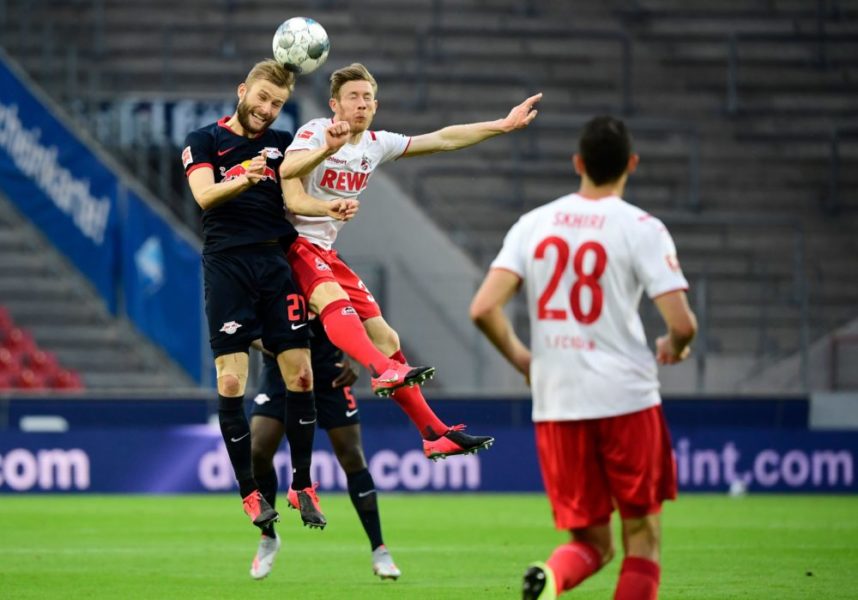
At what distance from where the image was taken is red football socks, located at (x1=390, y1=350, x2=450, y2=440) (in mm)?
8477

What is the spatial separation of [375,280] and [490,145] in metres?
5.32

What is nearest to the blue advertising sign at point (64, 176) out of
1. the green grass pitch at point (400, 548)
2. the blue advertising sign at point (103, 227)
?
the blue advertising sign at point (103, 227)

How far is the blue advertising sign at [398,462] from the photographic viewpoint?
15.9 meters

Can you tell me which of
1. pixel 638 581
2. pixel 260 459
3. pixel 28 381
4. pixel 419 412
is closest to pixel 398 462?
pixel 28 381

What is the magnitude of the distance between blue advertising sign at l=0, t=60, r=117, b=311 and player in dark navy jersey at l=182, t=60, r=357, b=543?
9981 mm

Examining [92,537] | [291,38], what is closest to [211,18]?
[92,537]

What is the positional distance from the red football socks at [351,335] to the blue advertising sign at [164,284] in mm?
9726

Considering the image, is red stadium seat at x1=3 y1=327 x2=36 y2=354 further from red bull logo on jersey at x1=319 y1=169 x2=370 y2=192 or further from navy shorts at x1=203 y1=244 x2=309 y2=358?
red bull logo on jersey at x1=319 y1=169 x2=370 y2=192

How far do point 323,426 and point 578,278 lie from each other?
370cm

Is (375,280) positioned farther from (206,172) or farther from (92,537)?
(206,172)

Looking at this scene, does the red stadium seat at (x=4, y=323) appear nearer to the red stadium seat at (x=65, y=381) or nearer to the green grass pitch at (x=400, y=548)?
the red stadium seat at (x=65, y=381)

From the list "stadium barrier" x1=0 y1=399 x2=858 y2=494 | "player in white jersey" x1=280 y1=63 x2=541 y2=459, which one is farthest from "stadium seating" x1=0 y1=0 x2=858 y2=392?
"player in white jersey" x1=280 y1=63 x2=541 y2=459

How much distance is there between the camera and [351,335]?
8.42 m

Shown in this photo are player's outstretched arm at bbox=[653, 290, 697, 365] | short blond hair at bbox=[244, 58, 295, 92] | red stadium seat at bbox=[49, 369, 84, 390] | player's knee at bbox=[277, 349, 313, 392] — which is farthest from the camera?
red stadium seat at bbox=[49, 369, 84, 390]
